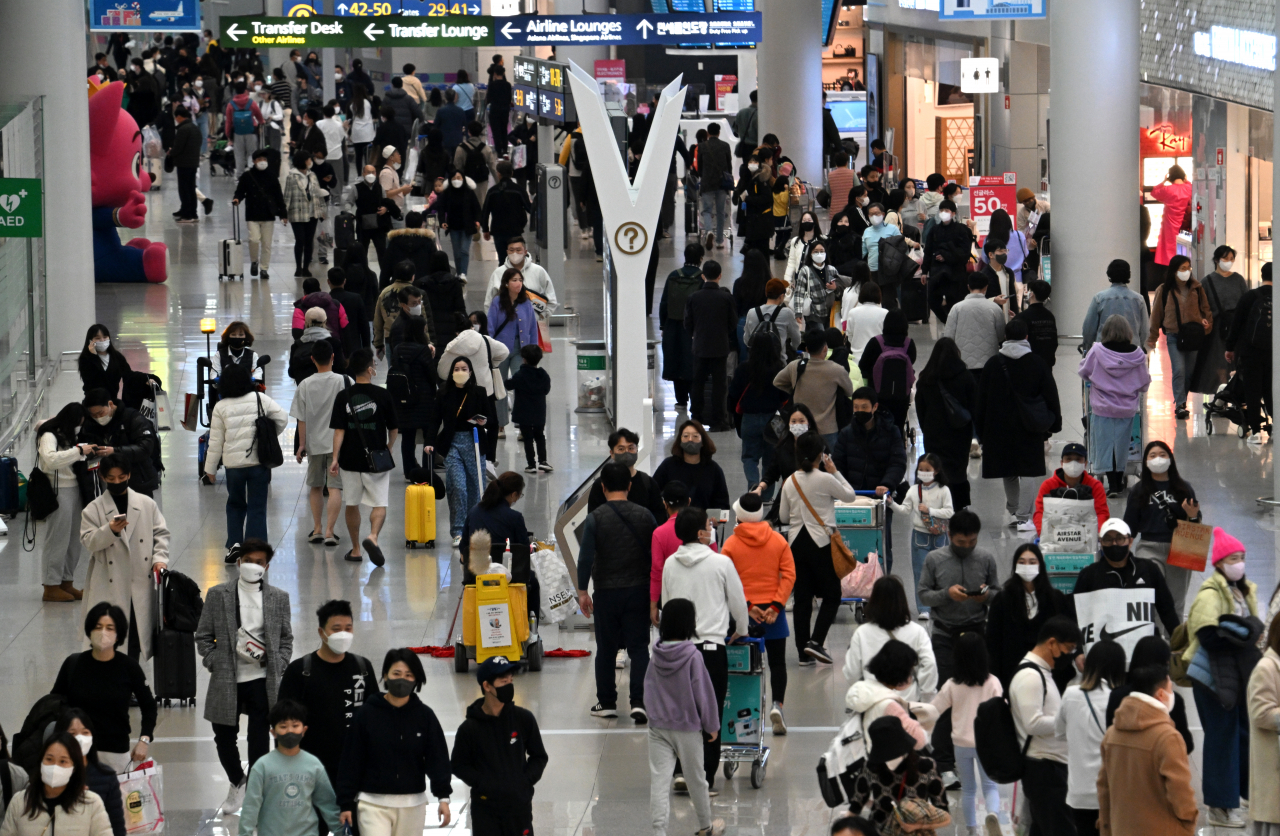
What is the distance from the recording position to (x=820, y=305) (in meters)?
17.8

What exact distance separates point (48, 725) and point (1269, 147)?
55.9 ft

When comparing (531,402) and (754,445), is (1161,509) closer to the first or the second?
(754,445)

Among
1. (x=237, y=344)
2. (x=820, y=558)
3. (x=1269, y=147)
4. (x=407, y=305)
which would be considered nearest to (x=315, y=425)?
(x=237, y=344)

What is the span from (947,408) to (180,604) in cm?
598

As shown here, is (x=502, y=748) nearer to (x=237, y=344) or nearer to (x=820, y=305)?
(x=237, y=344)

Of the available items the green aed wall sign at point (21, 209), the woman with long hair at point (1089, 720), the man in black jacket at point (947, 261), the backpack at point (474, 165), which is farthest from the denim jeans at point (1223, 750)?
the backpack at point (474, 165)

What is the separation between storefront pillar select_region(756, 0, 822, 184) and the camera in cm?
3186

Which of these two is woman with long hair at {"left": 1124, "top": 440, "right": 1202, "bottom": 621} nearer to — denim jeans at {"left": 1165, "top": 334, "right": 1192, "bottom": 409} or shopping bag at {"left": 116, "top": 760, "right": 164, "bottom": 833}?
shopping bag at {"left": 116, "top": 760, "right": 164, "bottom": 833}

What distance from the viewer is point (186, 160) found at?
29766 millimetres

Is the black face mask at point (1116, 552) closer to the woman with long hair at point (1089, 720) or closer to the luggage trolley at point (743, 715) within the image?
the woman with long hair at point (1089, 720)

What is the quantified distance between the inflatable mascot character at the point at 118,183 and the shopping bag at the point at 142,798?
1631 cm

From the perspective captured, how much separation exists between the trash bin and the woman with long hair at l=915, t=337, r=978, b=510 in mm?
5238

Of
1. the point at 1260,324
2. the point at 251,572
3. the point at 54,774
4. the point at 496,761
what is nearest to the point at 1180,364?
→ the point at 1260,324

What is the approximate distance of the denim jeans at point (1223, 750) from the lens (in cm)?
867
